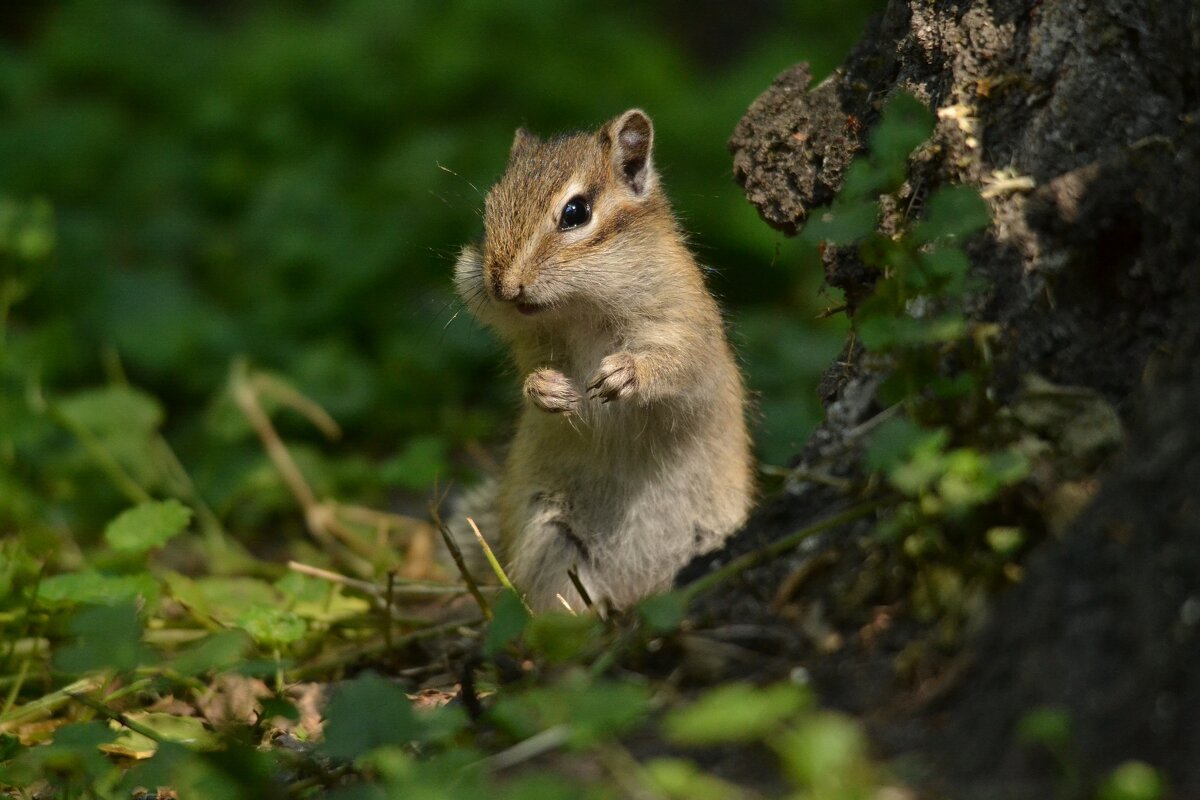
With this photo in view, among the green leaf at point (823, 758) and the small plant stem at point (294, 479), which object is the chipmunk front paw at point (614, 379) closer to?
the small plant stem at point (294, 479)

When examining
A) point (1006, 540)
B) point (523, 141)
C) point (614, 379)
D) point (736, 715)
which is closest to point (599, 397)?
point (614, 379)

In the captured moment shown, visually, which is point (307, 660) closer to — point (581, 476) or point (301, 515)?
point (581, 476)

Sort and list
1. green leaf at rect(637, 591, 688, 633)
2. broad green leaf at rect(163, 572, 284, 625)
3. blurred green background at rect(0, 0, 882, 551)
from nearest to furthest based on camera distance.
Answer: green leaf at rect(637, 591, 688, 633) → broad green leaf at rect(163, 572, 284, 625) → blurred green background at rect(0, 0, 882, 551)

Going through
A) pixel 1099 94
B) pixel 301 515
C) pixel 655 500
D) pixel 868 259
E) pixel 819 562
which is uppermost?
pixel 1099 94

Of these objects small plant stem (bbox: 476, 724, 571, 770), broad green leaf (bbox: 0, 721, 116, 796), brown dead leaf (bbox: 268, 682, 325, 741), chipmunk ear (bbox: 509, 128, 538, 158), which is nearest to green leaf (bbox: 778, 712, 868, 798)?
small plant stem (bbox: 476, 724, 571, 770)

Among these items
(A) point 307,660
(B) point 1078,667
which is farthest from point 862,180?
(A) point 307,660

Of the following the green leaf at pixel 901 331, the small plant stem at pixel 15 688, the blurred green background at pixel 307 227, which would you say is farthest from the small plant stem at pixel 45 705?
the green leaf at pixel 901 331

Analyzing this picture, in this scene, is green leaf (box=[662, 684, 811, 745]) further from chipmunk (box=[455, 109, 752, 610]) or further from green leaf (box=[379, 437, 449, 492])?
green leaf (box=[379, 437, 449, 492])
